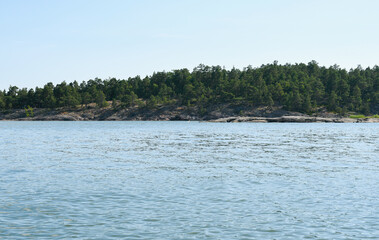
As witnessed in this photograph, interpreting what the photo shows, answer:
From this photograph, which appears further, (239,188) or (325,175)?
(325,175)

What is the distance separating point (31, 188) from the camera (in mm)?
23594

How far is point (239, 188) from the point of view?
23984 millimetres

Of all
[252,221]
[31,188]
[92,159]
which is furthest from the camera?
[92,159]

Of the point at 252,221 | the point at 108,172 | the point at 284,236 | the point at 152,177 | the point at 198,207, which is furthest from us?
the point at 108,172

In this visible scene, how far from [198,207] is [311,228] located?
5.54m

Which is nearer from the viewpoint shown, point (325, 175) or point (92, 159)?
point (325, 175)

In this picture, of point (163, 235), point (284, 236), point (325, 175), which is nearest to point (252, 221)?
point (284, 236)

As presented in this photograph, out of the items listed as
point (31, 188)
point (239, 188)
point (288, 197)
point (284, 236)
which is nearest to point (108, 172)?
point (31, 188)

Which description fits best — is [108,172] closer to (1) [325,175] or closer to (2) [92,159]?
(2) [92,159]

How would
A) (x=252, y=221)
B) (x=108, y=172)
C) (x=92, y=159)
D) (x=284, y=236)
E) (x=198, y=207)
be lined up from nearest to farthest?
(x=284, y=236)
(x=252, y=221)
(x=198, y=207)
(x=108, y=172)
(x=92, y=159)

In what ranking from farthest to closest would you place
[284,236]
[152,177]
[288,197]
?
[152,177] < [288,197] < [284,236]

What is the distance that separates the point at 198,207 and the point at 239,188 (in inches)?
220

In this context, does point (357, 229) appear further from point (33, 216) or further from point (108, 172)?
point (108, 172)

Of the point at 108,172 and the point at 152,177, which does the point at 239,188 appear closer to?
the point at 152,177
